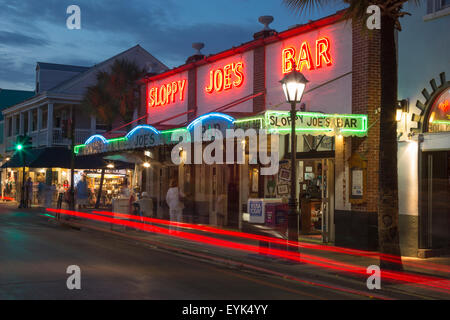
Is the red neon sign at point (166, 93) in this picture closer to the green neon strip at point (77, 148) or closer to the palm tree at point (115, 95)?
the green neon strip at point (77, 148)

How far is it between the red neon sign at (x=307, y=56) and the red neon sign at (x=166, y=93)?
7.08 meters

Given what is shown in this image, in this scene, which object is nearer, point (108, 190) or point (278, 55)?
point (278, 55)

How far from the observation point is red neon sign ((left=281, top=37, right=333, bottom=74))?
16.3m

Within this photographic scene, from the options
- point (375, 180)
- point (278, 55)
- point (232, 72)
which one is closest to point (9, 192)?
point (232, 72)

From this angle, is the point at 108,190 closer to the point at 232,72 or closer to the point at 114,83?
the point at 114,83

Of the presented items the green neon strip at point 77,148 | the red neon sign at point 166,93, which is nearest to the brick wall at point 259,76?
the red neon sign at point 166,93

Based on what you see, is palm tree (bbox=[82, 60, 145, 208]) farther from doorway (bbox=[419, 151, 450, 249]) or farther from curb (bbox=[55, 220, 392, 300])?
doorway (bbox=[419, 151, 450, 249])

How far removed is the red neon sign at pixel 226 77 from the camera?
20266mm

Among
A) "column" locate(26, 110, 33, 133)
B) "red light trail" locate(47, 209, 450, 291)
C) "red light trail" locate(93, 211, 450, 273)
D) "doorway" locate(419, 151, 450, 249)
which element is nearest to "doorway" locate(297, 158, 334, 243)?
"red light trail" locate(93, 211, 450, 273)

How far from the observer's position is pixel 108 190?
38.6 metres

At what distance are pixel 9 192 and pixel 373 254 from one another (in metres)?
37.9

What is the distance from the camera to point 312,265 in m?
12.2

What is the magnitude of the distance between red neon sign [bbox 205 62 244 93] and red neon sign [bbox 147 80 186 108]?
2313mm

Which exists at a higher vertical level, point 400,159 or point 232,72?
point 232,72
